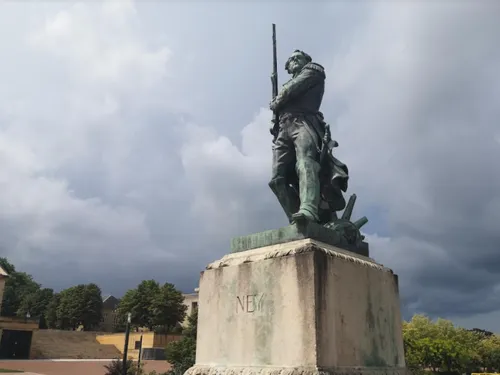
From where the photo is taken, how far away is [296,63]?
5.64 metres

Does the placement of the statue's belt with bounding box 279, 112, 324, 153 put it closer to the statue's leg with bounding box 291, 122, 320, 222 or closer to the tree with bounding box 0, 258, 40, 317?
the statue's leg with bounding box 291, 122, 320, 222

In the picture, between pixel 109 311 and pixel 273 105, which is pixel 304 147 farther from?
pixel 109 311

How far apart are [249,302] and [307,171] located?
1516 mm

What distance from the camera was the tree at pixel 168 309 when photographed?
61.2 m

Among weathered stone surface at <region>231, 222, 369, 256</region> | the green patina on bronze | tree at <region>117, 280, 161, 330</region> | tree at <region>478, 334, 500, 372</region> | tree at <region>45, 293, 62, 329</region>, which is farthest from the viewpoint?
tree at <region>45, 293, 62, 329</region>

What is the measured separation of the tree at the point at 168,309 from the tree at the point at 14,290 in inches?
1108

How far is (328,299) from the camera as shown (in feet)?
13.3

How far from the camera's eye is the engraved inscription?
4.39 m

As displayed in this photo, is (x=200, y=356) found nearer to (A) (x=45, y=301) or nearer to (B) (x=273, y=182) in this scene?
(B) (x=273, y=182)

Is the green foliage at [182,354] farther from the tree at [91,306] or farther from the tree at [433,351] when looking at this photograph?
the tree at [91,306]

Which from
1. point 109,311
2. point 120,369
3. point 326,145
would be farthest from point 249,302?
point 109,311

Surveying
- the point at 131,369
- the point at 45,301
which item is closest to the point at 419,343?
the point at 131,369

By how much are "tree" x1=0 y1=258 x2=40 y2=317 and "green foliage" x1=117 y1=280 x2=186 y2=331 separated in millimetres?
22761

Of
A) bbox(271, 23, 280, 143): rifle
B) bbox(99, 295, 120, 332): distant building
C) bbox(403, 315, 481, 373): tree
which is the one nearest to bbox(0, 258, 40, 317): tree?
bbox(99, 295, 120, 332): distant building
